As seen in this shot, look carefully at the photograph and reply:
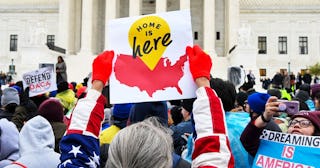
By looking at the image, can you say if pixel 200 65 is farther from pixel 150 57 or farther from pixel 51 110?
pixel 51 110

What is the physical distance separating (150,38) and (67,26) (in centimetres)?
4397

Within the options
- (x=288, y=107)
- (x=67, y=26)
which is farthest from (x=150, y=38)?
(x=67, y=26)

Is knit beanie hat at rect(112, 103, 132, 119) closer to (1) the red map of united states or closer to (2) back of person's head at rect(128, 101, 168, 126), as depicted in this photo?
(2) back of person's head at rect(128, 101, 168, 126)

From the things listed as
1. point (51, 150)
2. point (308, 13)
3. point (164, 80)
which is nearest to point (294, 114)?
point (164, 80)

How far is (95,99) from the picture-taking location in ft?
10.1

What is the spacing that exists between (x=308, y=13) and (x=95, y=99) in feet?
174

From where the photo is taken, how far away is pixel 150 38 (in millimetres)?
3365

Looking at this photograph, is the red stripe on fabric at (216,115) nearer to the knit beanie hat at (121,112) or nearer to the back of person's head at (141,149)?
the back of person's head at (141,149)

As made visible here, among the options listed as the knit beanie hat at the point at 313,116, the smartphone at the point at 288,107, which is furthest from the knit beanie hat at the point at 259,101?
the knit beanie hat at the point at 313,116

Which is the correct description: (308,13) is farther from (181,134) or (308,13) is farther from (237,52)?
(181,134)

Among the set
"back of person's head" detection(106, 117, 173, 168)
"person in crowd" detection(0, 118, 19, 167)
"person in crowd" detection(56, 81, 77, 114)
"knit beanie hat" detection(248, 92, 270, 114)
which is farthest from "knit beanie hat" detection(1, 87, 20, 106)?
"back of person's head" detection(106, 117, 173, 168)

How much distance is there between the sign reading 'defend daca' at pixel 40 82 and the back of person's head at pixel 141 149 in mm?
7337

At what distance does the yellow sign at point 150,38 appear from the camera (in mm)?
3324

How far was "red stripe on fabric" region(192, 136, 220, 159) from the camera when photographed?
2.67m
